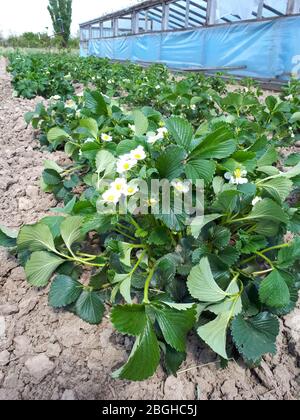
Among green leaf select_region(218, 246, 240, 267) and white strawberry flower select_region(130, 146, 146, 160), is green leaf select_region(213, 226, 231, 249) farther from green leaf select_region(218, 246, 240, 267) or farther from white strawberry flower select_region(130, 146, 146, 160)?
white strawberry flower select_region(130, 146, 146, 160)

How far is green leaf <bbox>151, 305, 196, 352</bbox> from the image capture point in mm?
869

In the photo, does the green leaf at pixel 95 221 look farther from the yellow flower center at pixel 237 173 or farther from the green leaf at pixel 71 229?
the yellow flower center at pixel 237 173

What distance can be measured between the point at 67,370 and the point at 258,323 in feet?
1.85

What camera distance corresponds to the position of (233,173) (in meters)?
1.13

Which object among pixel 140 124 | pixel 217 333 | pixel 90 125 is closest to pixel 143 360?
pixel 217 333

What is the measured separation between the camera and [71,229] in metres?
1.16

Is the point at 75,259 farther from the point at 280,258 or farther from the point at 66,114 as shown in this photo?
the point at 66,114

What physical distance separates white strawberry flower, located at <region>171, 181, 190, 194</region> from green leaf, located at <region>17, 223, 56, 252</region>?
43 centimetres

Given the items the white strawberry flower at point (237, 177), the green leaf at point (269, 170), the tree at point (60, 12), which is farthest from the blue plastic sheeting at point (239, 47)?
the tree at point (60, 12)

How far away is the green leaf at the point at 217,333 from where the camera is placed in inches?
36.2

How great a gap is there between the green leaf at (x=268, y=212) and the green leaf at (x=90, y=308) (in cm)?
53

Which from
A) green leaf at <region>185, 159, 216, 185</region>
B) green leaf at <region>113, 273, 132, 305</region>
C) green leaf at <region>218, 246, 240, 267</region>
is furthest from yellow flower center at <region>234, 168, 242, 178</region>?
green leaf at <region>113, 273, 132, 305</region>

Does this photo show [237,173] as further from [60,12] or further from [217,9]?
[60,12]

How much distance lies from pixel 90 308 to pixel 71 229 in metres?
0.26
